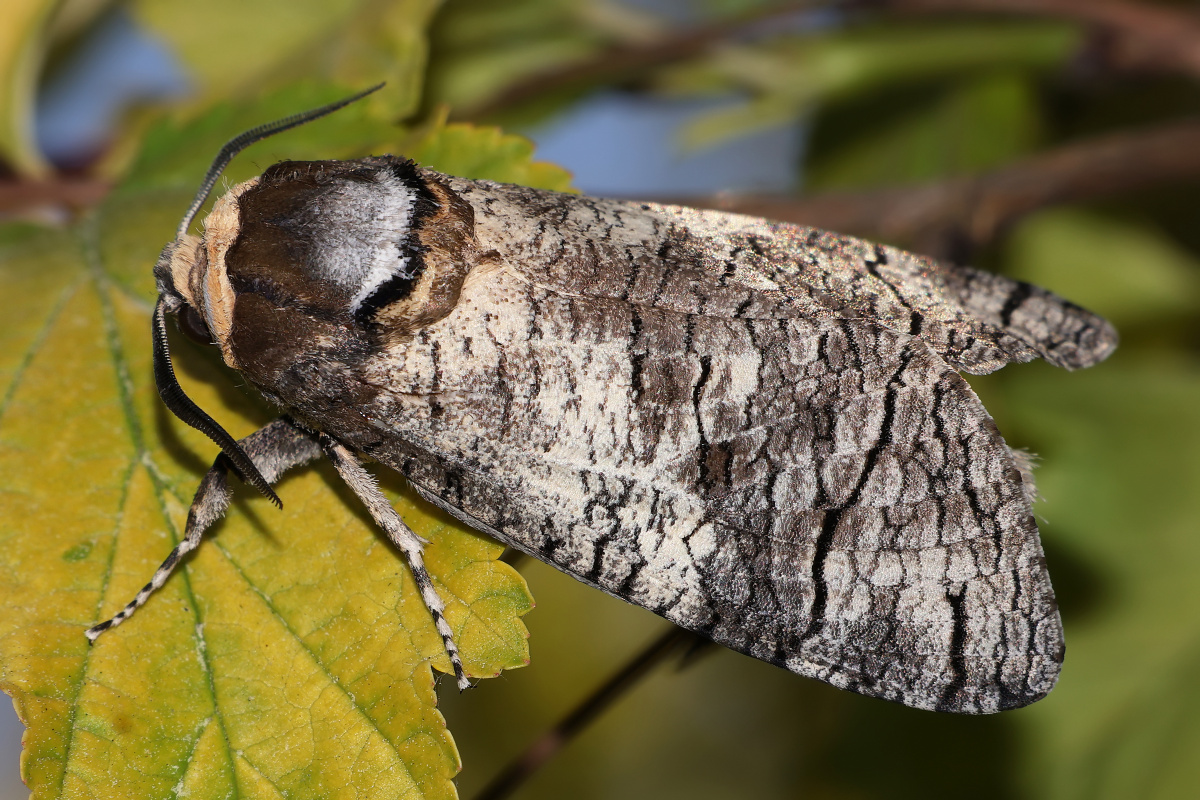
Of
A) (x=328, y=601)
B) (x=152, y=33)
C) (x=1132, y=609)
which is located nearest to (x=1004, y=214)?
(x=1132, y=609)

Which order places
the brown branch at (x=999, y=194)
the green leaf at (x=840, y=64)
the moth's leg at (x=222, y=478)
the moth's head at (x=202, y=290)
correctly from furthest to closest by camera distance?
the green leaf at (x=840, y=64)
the brown branch at (x=999, y=194)
the moth's head at (x=202, y=290)
the moth's leg at (x=222, y=478)

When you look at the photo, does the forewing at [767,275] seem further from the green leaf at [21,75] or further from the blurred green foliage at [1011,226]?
the green leaf at [21,75]

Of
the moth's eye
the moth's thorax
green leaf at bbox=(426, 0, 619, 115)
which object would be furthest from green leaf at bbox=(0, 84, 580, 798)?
green leaf at bbox=(426, 0, 619, 115)

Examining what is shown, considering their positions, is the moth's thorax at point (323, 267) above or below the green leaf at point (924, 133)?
above

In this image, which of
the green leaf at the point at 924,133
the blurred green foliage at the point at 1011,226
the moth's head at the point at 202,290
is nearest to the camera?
the moth's head at the point at 202,290

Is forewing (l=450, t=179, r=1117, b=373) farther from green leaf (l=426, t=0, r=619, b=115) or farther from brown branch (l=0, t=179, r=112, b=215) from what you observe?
green leaf (l=426, t=0, r=619, b=115)

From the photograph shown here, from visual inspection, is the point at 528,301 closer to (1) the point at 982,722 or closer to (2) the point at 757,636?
(2) the point at 757,636

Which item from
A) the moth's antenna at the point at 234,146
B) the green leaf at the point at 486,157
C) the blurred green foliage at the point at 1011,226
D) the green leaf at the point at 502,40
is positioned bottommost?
the blurred green foliage at the point at 1011,226

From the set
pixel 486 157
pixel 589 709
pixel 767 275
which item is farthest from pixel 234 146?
pixel 589 709

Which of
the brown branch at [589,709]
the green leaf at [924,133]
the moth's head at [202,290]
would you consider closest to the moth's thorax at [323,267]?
the moth's head at [202,290]
